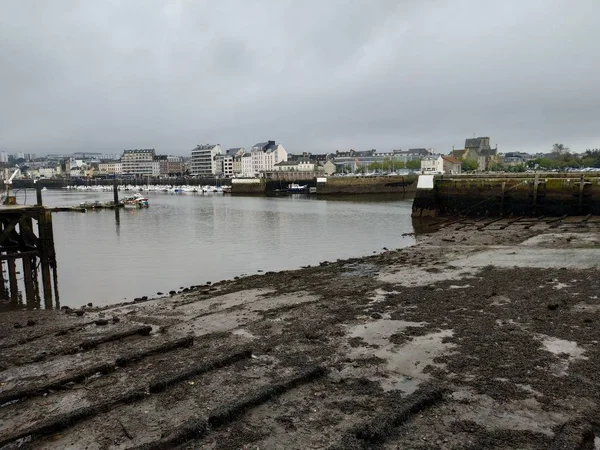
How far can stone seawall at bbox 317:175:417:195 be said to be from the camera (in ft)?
271

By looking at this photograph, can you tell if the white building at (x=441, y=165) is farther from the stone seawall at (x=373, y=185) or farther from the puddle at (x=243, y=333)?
the puddle at (x=243, y=333)

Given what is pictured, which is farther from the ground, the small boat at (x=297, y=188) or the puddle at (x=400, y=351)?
the puddle at (x=400, y=351)

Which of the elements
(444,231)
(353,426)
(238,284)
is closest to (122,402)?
(353,426)

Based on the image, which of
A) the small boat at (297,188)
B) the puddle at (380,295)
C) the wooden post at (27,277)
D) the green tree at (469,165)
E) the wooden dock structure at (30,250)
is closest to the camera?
the puddle at (380,295)

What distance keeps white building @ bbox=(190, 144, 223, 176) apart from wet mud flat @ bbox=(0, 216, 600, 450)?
7057 inches

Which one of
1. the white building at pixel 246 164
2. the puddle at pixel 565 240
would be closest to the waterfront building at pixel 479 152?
the white building at pixel 246 164

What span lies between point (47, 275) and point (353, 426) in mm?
15216

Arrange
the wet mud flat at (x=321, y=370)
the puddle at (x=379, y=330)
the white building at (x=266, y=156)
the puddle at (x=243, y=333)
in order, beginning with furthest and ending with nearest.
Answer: the white building at (x=266, y=156) → the puddle at (x=243, y=333) → the puddle at (x=379, y=330) → the wet mud flat at (x=321, y=370)

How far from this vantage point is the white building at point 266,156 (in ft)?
563

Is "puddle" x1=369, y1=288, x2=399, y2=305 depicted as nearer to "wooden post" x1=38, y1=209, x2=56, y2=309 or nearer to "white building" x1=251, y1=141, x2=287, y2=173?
"wooden post" x1=38, y1=209, x2=56, y2=309

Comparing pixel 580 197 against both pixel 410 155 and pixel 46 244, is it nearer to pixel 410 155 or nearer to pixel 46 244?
pixel 46 244

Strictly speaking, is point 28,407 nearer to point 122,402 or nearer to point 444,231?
point 122,402

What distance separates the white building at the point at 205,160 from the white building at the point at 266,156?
19143 mm

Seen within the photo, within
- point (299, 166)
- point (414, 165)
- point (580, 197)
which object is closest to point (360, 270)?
point (580, 197)
